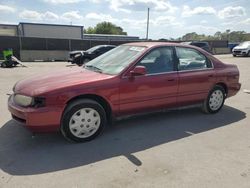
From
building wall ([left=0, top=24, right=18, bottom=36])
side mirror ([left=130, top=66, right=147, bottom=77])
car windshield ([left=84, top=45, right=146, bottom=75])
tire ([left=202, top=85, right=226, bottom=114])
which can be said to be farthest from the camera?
building wall ([left=0, top=24, right=18, bottom=36])

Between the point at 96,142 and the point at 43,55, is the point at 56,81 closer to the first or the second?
the point at 96,142

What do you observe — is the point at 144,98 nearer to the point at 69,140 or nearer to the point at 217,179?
the point at 69,140

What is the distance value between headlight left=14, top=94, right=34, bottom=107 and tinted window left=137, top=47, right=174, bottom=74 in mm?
1890

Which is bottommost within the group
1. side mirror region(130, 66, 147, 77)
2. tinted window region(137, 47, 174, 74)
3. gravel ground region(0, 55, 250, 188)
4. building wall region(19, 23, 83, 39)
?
gravel ground region(0, 55, 250, 188)

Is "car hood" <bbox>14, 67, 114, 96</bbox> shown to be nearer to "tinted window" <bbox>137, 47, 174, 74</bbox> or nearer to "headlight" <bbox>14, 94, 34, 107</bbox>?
"headlight" <bbox>14, 94, 34, 107</bbox>

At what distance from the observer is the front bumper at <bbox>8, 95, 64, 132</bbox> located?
11.4ft

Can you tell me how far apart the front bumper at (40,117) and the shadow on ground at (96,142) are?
334mm

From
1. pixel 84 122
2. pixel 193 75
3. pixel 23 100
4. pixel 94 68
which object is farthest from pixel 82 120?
pixel 193 75

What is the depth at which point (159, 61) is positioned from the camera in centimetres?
461

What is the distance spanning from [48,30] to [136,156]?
3971 cm

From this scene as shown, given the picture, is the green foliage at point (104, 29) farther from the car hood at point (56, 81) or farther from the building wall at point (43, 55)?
the car hood at point (56, 81)

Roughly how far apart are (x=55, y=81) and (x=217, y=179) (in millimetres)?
2675

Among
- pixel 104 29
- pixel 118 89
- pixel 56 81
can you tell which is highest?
pixel 104 29

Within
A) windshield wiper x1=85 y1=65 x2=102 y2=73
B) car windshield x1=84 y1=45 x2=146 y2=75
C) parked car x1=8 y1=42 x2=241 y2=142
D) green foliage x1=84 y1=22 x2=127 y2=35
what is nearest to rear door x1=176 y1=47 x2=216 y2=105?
parked car x1=8 y1=42 x2=241 y2=142
